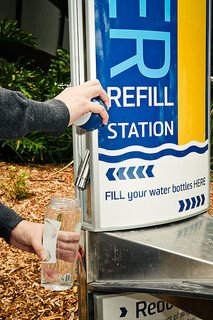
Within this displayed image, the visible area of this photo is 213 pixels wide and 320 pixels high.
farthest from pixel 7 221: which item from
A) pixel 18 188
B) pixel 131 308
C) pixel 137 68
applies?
pixel 18 188

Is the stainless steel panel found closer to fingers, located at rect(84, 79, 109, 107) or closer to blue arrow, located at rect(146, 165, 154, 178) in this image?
blue arrow, located at rect(146, 165, 154, 178)

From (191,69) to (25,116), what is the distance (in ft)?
3.40

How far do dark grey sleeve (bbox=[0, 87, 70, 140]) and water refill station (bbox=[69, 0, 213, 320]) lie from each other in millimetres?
492

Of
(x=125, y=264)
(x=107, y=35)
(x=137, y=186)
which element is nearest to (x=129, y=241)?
(x=125, y=264)

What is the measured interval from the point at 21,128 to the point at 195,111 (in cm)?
106

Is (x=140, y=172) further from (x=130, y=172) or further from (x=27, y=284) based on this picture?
(x=27, y=284)

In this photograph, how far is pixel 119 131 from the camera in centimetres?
220

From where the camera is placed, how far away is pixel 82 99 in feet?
5.92

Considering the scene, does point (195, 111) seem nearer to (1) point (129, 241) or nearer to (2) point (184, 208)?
(2) point (184, 208)

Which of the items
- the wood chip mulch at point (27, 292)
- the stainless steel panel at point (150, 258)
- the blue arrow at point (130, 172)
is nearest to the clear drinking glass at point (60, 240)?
the stainless steel panel at point (150, 258)

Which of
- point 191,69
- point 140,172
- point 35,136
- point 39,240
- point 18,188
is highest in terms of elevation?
point 191,69

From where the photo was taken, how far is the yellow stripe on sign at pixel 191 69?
2.29 metres

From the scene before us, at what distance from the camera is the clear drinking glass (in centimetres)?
197

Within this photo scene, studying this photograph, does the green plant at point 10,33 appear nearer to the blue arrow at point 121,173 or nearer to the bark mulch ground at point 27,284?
the bark mulch ground at point 27,284
